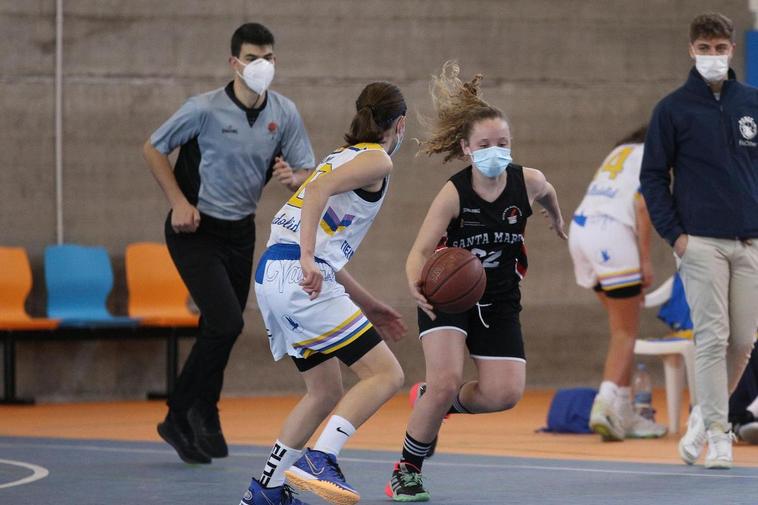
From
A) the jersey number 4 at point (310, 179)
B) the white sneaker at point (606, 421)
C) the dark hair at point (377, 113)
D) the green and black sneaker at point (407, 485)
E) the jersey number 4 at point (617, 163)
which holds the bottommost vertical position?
the white sneaker at point (606, 421)

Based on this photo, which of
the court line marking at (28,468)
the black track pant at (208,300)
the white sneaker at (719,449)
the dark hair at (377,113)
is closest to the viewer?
the dark hair at (377,113)

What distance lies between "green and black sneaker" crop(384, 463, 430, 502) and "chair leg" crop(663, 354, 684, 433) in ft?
11.3

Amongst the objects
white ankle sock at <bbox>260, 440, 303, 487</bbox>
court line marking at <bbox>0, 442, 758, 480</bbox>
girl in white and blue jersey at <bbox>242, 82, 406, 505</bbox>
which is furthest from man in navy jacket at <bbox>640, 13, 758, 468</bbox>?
white ankle sock at <bbox>260, 440, 303, 487</bbox>

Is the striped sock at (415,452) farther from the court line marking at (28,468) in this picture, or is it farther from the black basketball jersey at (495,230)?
the court line marking at (28,468)

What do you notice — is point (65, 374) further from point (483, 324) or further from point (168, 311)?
point (483, 324)

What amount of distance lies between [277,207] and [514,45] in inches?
94.5

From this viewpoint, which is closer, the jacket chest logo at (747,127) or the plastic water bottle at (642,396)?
the jacket chest logo at (747,127)

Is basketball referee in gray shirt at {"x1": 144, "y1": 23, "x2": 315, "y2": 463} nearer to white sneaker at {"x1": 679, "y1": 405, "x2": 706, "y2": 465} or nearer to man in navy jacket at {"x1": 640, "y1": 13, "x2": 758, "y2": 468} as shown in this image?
man in navy jacket at {"x1": 640, "y1": 13, "x2": 758, "y2": 468}

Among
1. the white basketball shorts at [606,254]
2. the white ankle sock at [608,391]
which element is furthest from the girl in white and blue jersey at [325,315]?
the white basketball shorts at [606,254]

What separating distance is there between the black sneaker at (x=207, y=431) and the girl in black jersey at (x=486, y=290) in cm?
150

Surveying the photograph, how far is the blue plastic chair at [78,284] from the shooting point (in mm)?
11062

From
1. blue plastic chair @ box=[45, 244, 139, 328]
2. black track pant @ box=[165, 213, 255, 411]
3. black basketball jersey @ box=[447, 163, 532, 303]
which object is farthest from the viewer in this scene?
blue plastic chair @ box=[45, 244, 139, 328]

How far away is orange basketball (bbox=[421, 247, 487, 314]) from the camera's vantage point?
553 centimetres

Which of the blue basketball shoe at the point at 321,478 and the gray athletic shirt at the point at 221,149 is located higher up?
the gray athletic shirt at the point at 221,149
